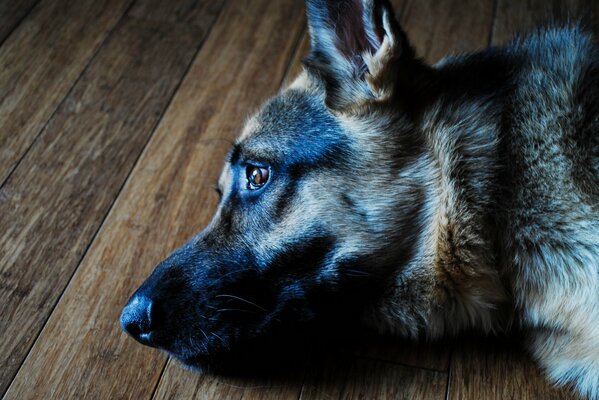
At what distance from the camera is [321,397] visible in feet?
5.93

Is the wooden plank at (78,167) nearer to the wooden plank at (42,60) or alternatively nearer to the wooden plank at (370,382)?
the wooden plank at (42,60)

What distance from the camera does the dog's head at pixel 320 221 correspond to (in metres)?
1.70

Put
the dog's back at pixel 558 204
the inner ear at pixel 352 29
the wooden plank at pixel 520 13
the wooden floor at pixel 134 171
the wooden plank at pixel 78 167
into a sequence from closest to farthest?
the dog's back at pixel 558 204, the inner ear at pixel 352 29, the wooden floor at pixel 134 171, the wooden plank at pixel 78 167, the wooden plank at pixel 520 13

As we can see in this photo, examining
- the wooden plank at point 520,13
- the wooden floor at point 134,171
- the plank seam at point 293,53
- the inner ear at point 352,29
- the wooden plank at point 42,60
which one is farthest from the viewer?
the wooden plank at point 520,13

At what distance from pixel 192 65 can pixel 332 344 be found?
4.45 feet

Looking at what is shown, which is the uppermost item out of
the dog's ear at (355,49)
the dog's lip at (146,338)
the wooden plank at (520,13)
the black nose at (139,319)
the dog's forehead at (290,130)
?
the dog's ear at (355,49)

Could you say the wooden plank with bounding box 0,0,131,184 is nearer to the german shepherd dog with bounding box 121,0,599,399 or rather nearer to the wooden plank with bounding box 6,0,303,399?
the wooden plank with bounding box 6,0,303,399

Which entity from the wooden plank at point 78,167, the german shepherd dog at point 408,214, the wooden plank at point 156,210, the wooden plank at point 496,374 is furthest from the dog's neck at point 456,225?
the wooden plank at point 78,167

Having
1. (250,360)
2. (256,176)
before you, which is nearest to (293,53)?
(256,176)

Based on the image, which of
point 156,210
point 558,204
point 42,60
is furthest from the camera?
point 42,60

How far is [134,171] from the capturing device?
7.80ft

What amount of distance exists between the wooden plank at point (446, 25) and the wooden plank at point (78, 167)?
2.80 feet

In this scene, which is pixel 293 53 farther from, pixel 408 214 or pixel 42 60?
pixel 408 214

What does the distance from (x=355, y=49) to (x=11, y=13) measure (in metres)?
1.72
